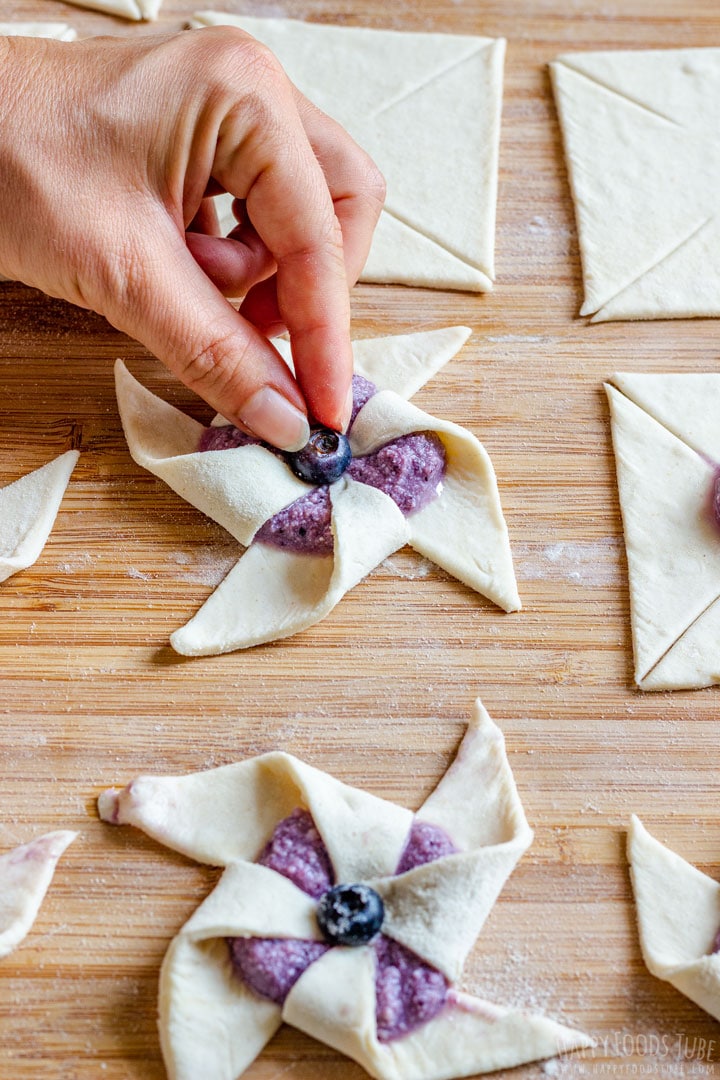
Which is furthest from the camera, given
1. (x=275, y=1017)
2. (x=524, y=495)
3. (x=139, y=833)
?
(x=524, y=495)

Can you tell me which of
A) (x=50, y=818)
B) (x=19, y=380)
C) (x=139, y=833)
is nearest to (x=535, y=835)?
(x=139, y=833)

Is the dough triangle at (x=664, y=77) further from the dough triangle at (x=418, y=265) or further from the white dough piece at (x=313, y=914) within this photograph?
the white dough piece at (x=313, y=914)

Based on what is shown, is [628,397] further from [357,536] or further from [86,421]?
[86,421]

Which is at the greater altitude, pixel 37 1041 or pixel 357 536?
pixel 357 536

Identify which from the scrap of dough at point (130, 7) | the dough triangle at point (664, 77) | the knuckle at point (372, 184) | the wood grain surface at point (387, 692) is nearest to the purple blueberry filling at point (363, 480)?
the wood grain surface at point (387, 692)

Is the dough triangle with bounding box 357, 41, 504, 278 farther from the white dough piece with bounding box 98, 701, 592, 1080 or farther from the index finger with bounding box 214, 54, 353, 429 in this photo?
the white dough piece with bounding box 98, 701, 592, 1080
